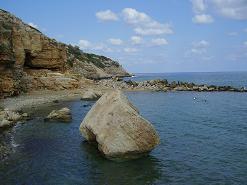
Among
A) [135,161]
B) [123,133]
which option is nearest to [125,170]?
[135,161]

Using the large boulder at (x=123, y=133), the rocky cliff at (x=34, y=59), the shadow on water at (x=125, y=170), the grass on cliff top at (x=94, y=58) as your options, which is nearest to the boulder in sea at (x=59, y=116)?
the shadow on water at (x=125, y=170)

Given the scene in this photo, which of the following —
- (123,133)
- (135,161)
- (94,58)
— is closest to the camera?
(123,133)

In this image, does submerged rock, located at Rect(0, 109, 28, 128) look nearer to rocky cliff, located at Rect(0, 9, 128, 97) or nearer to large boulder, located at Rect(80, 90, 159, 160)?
large boulder, located at Rect(80, 90, 159, 160)

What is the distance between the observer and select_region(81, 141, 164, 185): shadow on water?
19766 mm

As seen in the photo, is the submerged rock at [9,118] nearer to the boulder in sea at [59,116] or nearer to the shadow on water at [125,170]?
the boulder in sea at [59,116]

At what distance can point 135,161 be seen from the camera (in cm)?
2284

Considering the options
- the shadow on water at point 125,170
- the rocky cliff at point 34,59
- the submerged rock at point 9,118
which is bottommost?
the shadow on water at point 125,170

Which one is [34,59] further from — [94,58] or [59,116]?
[94,58]

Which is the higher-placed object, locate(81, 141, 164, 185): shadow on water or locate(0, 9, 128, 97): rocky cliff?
locate(0, 9, 128, 97): rocky cliff

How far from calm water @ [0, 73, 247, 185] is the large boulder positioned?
2.20 feet

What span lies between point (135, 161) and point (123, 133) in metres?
1.99

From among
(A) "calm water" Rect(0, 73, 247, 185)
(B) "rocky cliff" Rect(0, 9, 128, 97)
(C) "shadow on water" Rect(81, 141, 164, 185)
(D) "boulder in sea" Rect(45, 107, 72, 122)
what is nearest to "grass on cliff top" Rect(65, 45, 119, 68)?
(B) "rocky cliff" Rect(0, 9, 128, 97)

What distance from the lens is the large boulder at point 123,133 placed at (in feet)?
73.5

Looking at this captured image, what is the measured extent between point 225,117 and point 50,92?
33309mm
